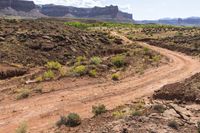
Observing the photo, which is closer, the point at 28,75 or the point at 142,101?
the point at 142,101

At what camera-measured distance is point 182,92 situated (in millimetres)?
22453

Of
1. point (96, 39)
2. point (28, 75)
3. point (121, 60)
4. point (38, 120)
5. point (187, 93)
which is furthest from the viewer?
point (96, 39)

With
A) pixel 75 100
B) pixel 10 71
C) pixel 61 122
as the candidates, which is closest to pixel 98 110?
pixel 61 122

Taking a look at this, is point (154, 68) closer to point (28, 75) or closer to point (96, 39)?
point (28, 75)

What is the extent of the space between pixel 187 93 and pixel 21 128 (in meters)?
9.64

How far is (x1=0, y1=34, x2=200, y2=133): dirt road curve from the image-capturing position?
65.1 ft

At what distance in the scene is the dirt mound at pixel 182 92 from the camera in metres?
21.4

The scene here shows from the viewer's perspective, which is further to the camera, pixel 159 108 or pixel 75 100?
pixel 75 100

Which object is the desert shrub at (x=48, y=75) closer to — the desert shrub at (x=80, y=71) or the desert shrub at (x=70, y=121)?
the desert shrub at (x=80, y=71)

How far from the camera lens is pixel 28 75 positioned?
103ft

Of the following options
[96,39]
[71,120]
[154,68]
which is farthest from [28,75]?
[96,39]

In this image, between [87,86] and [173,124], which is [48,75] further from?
[173,124]

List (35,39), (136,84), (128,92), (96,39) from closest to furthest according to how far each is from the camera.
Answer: (128,92), (136,84), (35,39), (96,39)

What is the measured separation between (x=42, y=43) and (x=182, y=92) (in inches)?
886
